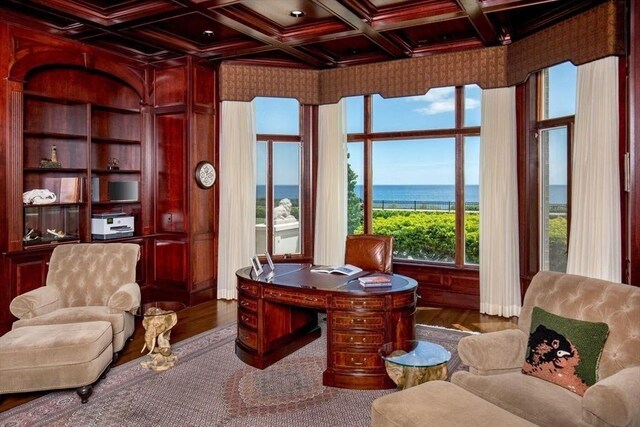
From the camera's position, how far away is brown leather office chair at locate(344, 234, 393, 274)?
175 inches

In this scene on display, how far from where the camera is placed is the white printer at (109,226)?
5.41m

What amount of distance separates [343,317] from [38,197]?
136 inches

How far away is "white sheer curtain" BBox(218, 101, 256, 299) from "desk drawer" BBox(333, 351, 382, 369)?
9.62 feet

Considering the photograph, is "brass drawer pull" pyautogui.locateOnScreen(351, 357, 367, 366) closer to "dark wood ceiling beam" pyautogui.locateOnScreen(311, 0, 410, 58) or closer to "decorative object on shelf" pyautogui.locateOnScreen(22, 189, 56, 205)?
"dark wood ceiling beam" pyautogui.locateOnScreen(311, 0, 410, 58)

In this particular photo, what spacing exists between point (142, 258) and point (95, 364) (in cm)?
288

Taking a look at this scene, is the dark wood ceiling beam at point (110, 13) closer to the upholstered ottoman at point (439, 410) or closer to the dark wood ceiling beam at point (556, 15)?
the dark wood ceiling beam at point (556, 15)

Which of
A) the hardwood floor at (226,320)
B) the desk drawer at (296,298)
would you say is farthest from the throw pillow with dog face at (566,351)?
the hardwood floor at (226,320)

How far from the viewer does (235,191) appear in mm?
6180

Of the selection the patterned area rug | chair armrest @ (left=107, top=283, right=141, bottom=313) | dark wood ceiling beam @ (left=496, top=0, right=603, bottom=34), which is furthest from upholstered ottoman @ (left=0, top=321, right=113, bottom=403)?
dark wood ceiling beam @ (left=496, top=0, right=603, bottom=34)

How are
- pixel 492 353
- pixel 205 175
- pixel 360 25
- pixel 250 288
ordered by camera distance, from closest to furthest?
pixel 492 353 → pixel 250 288 → pixel 360 25 → pixel 205 175

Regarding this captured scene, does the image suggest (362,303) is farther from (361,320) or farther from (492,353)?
(492,353)

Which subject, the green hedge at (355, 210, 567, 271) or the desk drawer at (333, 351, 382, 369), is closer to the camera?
the desk drawer at (333, 351, 382, 369)

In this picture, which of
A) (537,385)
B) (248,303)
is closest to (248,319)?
(248,303)

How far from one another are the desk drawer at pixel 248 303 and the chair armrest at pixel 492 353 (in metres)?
1.71
